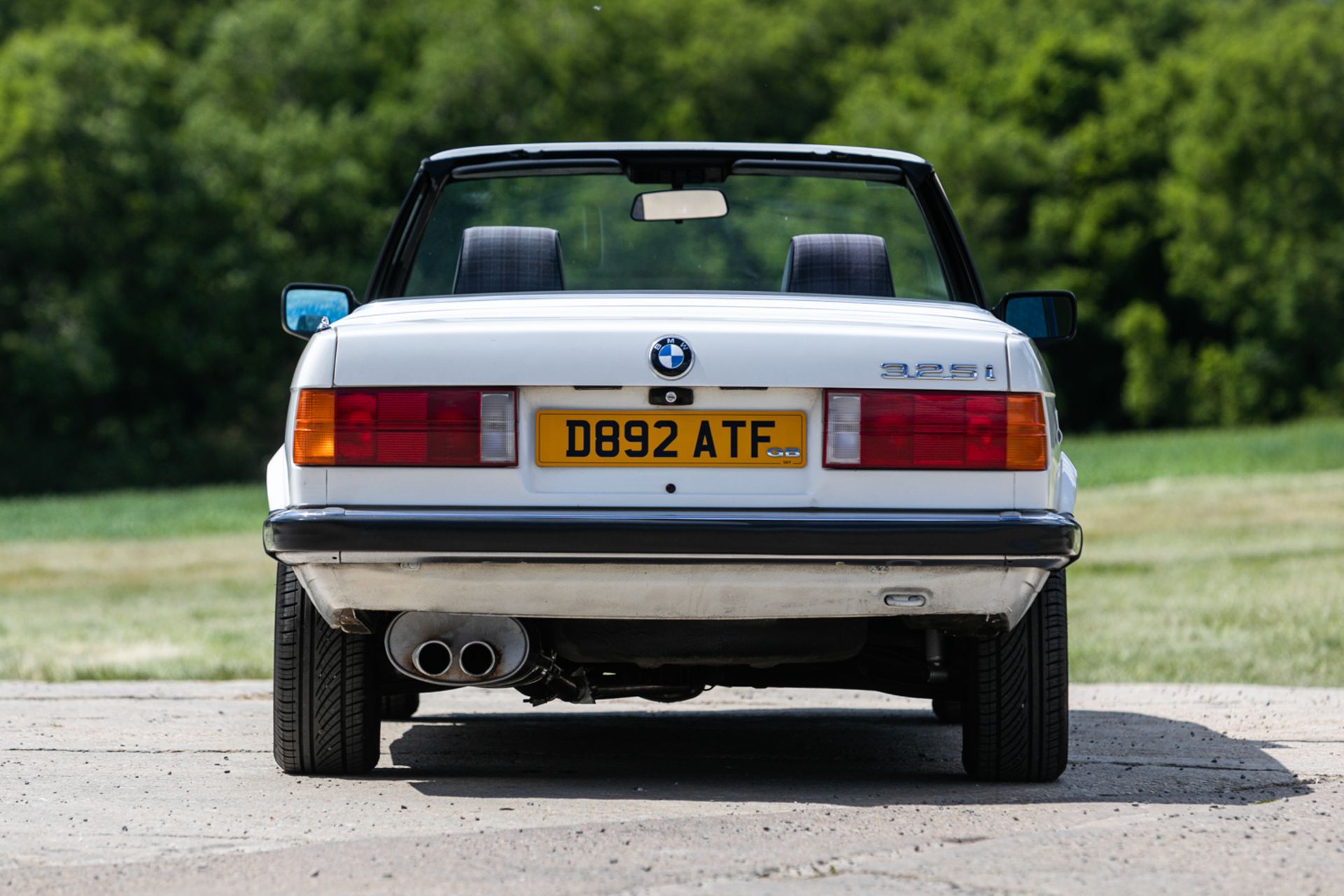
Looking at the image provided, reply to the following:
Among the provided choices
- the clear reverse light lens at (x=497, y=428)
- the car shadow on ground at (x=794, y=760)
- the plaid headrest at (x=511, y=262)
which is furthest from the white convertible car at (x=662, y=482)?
the plaid headrest at (x=511, y=262)

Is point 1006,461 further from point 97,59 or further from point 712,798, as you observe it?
point 97,59

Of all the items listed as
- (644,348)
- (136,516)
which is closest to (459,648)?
(644,348)

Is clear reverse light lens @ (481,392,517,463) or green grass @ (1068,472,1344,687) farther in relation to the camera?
green grass @ (1068,472,1344,687)

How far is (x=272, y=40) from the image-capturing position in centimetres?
5619

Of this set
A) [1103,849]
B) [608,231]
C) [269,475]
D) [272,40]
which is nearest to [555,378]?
[269,475]

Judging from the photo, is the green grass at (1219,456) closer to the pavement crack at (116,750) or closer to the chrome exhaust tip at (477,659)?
the pavement crack at (116,750)

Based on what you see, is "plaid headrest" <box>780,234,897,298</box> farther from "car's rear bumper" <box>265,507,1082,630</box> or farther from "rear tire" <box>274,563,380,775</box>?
"rear tire" <box>274,563,380,775</box>

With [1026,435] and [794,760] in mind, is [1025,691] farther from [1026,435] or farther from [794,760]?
[794,760]

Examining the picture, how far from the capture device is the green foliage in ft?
159

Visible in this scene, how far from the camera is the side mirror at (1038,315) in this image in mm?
5480

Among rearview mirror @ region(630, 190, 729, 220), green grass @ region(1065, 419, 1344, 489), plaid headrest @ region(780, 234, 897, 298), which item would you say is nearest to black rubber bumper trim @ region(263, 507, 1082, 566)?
plaid headrest @ region(780, 234, 897, 298)

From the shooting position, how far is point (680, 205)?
5484mm

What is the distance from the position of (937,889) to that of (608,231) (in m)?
2.65

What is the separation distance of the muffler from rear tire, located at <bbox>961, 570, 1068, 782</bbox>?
1221 millimetres
